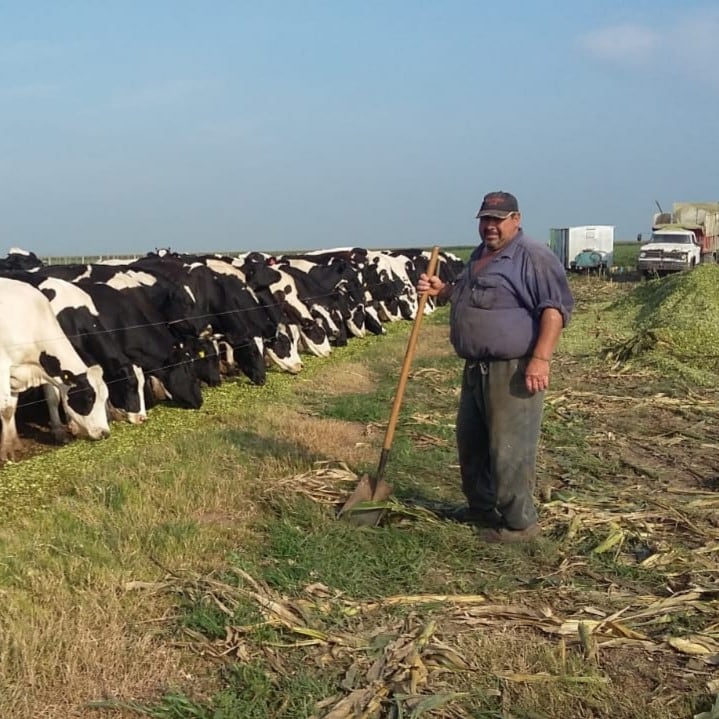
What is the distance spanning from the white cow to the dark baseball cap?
5.41 meters

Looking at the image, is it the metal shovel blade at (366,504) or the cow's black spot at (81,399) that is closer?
the metal shovel blade at (366,504)

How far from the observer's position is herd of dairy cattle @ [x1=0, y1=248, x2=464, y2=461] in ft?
30.9

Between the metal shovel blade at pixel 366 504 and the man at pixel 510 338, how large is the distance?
28.4 inches

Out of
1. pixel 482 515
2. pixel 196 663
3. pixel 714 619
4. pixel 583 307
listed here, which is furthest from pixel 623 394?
pixel 583 307

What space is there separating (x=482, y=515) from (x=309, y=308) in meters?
11.1

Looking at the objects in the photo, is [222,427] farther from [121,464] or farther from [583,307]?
[583,307]

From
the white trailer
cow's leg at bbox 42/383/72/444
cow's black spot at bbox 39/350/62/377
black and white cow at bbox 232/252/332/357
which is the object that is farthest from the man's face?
the white trailer

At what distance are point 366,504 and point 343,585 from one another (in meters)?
1.03

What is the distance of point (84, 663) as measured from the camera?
13.2 ft

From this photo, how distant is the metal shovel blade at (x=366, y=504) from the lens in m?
5.88

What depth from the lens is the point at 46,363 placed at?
943 cm

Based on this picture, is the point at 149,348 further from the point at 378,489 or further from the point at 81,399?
the point at 378,489

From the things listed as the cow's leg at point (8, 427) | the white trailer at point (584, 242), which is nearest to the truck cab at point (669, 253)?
the white trailer at point (584, 242)

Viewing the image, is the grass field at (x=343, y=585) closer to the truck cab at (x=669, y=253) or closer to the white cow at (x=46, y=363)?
the white cow at (x=46, y=363)
